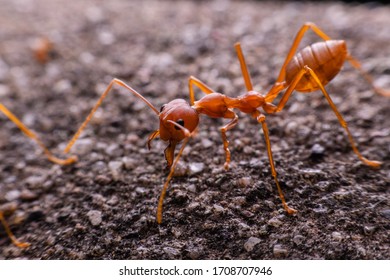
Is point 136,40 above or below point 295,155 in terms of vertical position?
above

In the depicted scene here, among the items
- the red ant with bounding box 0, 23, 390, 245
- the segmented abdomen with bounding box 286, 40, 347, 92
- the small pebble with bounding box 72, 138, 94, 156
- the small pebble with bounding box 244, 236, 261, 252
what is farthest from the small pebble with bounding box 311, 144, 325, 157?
the small pebble with bounding box 72, 138, 94, 156

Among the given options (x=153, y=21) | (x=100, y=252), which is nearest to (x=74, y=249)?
(x=100, y=252)

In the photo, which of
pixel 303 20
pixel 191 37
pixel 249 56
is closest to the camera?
pixel 249 56

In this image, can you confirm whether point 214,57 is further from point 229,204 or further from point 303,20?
point 229,204

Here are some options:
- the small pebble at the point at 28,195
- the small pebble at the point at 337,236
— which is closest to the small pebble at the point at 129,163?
the small pebble at the point at 28,195

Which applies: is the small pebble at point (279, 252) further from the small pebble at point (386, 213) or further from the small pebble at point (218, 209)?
the small pebble at point (386, 213)

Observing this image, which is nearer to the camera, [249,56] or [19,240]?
[19,240]

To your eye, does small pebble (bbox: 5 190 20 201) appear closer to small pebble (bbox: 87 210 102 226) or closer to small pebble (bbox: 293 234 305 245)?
small pebble (bbox: 87 210 102 226)
